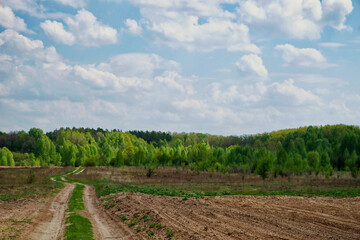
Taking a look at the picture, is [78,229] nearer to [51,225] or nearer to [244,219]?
[51,225]

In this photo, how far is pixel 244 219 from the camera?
18.8 m

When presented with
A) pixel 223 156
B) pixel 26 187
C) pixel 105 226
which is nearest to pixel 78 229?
pixel 105 226

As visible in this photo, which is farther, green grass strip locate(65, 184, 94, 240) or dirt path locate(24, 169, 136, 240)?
dirt path locate(24, 169, 136, 240)

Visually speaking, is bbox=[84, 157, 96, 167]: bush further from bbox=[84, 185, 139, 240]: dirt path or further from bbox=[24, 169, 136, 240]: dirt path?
bbox=[84, 185, 139, 240]: dirt path

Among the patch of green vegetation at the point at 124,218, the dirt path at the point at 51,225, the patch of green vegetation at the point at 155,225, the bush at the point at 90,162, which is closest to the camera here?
Answer: the dirt path at the point at 51,225

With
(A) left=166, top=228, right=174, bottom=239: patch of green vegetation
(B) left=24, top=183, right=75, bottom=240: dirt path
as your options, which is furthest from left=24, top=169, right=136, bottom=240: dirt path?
(A) left=166, top=228, right=174, bottom=239: patch of green vegetation

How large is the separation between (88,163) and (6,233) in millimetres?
102622

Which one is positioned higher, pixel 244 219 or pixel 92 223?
pixel 244 219

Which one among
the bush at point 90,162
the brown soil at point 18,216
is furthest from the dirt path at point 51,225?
the bush at point 90,162

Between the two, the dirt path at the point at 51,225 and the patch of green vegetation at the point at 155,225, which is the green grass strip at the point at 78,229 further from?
the patch of green vegetation at the point at 155,225

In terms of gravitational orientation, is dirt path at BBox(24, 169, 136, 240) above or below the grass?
above

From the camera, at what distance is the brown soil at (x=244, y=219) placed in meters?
15.2

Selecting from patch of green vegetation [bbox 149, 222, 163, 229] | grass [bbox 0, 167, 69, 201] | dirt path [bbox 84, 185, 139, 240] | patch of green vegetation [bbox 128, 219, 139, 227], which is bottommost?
grass [bbox 0, 167, 69, 201]

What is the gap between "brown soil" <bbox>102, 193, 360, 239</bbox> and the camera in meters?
15.2
